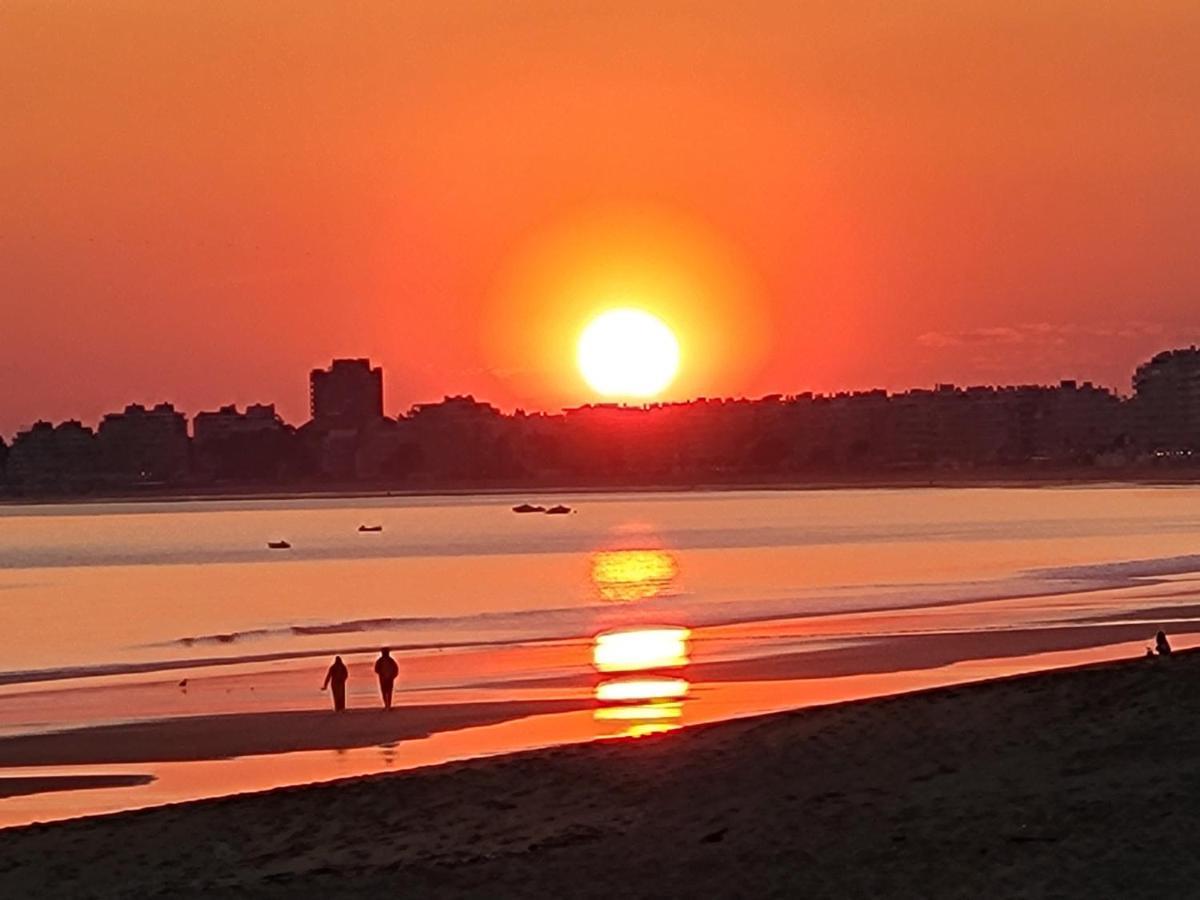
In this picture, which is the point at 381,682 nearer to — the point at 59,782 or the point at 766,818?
the point at 59,782

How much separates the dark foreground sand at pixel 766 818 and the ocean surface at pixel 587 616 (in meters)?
10.3

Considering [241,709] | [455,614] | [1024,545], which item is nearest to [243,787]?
[241,709]

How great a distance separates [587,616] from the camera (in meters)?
57.6

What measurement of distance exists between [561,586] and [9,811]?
2148 inches

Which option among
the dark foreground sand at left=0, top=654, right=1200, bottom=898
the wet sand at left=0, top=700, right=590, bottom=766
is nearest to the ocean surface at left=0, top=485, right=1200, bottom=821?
the wet sand at left=0, top=700, right=590, bottom=766

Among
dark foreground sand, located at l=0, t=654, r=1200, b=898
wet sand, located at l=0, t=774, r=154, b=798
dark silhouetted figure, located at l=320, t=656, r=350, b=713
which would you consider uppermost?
dark foreground sand, located at l=0, t=654, r=1200, b=898

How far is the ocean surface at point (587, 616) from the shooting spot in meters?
35.4

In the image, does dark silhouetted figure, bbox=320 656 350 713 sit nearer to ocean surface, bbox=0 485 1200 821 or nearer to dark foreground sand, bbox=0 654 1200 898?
ocean surface, bbox=0 485 1200 821

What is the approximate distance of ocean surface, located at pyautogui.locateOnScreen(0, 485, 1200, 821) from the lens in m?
35.4

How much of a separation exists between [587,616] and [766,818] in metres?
44.2

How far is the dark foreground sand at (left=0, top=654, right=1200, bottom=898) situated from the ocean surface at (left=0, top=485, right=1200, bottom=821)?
1027 centimetres

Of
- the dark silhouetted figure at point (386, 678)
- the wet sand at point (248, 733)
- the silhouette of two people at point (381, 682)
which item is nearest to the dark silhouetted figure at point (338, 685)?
the silhouette of two people at point (381, 682)

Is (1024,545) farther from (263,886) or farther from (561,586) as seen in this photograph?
(263,886)

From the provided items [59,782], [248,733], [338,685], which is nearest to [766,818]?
[59,782]
